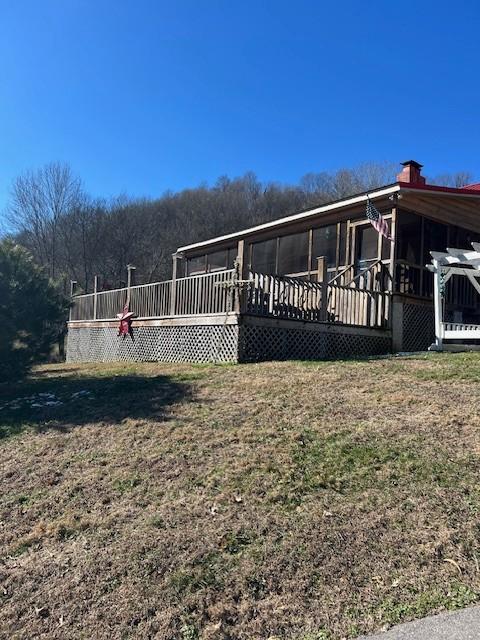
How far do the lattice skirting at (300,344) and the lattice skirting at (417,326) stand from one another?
37.5 inches

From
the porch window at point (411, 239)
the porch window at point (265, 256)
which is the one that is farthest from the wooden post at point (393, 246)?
the porch window at point (265, 256)

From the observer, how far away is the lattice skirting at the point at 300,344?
9.88 metres

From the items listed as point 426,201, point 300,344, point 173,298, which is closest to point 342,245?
point 426,201

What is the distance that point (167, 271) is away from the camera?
42.1 meters

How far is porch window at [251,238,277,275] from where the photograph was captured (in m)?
16.8

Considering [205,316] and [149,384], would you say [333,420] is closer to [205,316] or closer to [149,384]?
[149,384]

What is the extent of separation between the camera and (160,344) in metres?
12.3

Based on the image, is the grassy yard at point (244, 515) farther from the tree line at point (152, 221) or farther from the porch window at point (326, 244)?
the tree line at point (152, 221)

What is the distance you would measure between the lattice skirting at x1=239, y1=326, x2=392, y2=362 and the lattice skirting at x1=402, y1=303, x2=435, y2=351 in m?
0.95

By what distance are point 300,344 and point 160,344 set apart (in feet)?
11.3

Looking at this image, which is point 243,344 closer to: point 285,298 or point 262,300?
point 262,300

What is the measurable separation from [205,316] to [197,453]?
5866 mm

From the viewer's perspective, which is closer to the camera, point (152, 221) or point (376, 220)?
point (376, 220)

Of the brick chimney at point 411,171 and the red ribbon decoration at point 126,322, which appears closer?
the red ribbon decoration at point 126,322
